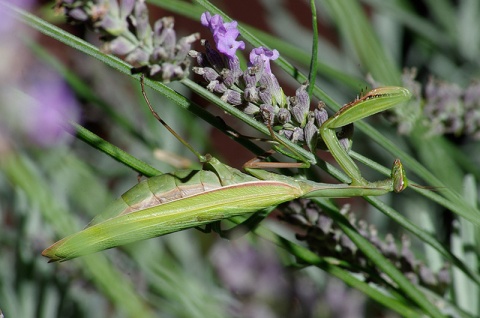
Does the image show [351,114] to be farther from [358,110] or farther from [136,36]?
[136,36]

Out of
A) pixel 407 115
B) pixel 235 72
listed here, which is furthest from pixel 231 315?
pixel 235 72

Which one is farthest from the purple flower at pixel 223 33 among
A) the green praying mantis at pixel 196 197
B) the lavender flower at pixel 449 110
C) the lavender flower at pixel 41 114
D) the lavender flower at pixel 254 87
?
the lavender flower at pixel 41 114

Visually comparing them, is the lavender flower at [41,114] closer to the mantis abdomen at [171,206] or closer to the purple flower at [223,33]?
the mantis abdomen at [171,206]

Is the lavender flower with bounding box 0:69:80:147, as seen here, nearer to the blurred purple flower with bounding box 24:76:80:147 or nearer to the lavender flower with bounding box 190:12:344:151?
the blurred purple flower with bounding box 24:76:80:147

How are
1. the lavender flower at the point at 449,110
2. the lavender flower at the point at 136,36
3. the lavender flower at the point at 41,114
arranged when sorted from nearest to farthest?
the lavender flower at the point at 136,36, the lavender flower at the point at 449,110, the lavender flower at the point at 41,114

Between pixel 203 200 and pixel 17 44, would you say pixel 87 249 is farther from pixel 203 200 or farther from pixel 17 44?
pixel 17 44

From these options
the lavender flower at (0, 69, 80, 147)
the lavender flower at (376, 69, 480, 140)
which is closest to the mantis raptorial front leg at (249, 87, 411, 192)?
the lavender flower at (376, 69, 480, 140)

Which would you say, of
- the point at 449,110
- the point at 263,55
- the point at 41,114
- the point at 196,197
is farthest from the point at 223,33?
the point at 41,114
